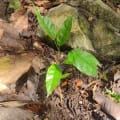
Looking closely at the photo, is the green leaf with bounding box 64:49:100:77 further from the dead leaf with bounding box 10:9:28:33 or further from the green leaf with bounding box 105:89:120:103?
the dead leaf with bounding box 10:9:28:33

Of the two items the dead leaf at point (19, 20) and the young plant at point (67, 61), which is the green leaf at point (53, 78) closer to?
the young plant at point (67, 61)

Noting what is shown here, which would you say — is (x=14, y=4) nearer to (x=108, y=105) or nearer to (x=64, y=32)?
(x=64, y=32)

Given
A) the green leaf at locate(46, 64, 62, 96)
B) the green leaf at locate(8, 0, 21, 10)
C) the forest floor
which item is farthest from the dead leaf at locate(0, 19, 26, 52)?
the green leaf at locate(46, 64, 62, 96)

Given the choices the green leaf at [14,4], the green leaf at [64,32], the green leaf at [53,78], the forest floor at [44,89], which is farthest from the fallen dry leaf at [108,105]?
the green leaf at [14,4]

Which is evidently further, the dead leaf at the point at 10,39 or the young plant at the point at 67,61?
the dead leaf at the point at 10,39

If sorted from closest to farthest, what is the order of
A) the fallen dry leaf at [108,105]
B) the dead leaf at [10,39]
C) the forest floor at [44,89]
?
the forest floor at [44,89], the fallen dry leaf at [108,105], the dead leaf at [10,39]

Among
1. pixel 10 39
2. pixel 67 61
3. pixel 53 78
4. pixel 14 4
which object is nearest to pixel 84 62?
pixel 67 61
